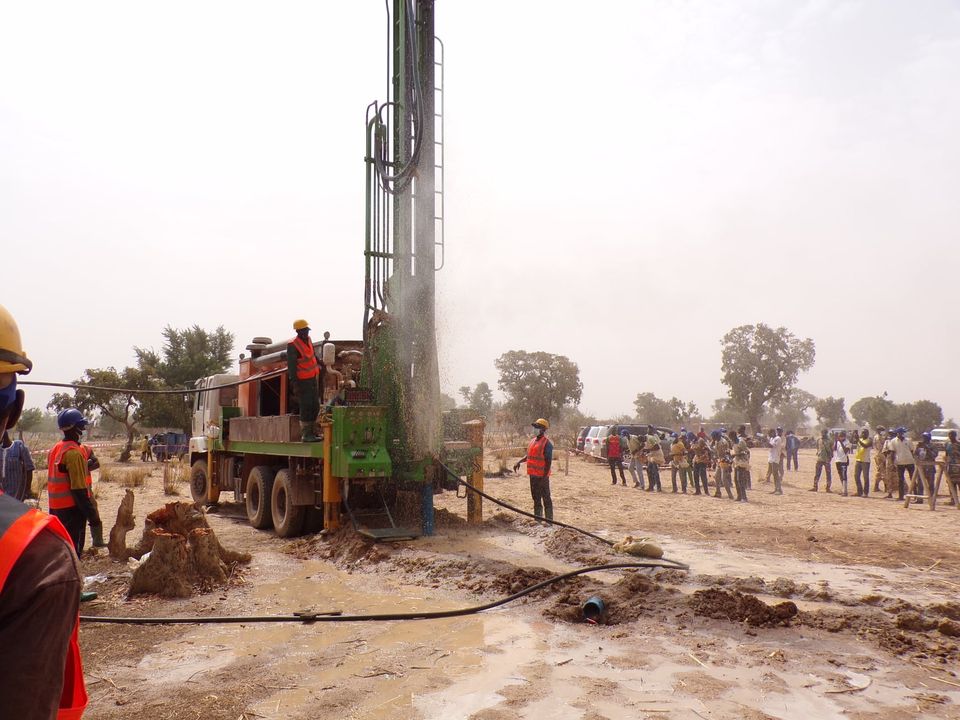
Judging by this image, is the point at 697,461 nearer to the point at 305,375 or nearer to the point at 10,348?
the point at 305,375

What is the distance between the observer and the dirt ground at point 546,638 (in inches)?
187

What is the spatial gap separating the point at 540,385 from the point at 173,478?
38.9 metres

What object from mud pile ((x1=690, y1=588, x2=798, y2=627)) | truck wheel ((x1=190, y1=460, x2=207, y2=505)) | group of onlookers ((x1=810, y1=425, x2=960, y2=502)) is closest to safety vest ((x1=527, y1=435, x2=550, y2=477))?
mud pile ((x1=690, y1=588, x2=798, y2=627))

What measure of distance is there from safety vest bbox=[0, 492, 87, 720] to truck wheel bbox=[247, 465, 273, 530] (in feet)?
37.1

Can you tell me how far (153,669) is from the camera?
553 cm

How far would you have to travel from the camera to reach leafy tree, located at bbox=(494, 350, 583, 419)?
57500mm

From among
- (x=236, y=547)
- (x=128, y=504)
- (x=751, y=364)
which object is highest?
(x=751, y=364)

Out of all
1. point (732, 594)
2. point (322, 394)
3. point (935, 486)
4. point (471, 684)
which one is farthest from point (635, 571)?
point (935, 486)

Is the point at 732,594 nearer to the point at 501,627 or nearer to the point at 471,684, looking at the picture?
the point at 501,627

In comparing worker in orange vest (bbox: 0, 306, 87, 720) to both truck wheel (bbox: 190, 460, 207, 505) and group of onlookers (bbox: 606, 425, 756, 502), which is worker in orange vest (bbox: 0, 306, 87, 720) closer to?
truck wheel (bbox: 190, 460, 207, 505)

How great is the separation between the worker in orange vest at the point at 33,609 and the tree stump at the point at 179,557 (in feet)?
22.8

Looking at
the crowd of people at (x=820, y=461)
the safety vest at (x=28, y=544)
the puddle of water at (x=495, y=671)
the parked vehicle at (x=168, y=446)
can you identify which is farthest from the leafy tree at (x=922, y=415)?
the safety vest at (x=28, y=544)

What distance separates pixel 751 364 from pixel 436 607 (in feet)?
210

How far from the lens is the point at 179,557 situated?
7988 mm
